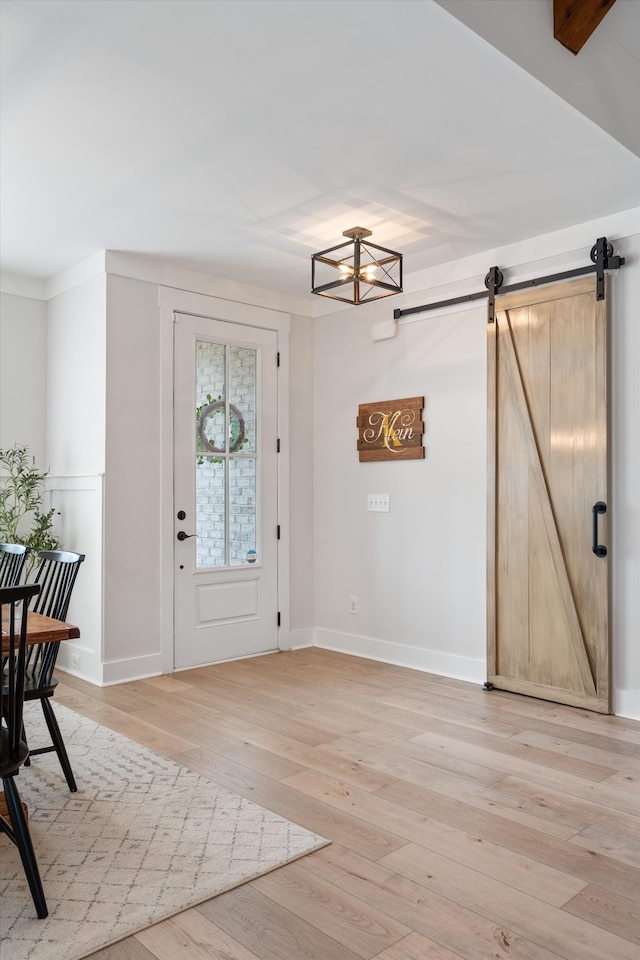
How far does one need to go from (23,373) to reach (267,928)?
4059 mm

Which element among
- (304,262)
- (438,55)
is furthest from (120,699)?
(438,55)

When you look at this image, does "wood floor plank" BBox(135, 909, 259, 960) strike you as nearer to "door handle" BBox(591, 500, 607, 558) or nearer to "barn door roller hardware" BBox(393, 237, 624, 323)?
"door handle" BBox(591, 500, 607, 558)

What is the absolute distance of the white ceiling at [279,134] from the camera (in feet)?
7.29

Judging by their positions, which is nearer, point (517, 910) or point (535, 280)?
point (517, 910)

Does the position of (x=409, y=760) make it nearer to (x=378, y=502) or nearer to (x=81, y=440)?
(x=378, y=502)

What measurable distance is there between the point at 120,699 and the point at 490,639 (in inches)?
83.5

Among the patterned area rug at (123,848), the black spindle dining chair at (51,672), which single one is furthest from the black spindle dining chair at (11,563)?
the patterned area rug at (123,848)

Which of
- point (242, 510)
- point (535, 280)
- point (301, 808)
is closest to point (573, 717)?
point (301, 808)

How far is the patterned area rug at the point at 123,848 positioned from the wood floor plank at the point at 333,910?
79 mm

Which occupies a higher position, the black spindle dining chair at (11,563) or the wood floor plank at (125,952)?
the black spindle dining chair at (11,563)

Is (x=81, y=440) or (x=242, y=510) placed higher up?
(x=81, y=440)

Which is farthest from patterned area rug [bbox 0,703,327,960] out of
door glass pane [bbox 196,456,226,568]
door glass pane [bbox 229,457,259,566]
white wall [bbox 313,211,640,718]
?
white wall [bbox 313,211,640,718]

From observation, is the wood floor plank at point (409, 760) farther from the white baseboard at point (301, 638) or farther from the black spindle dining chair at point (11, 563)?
the white baseboard at point (301, 638)

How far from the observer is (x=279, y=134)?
2.85m
